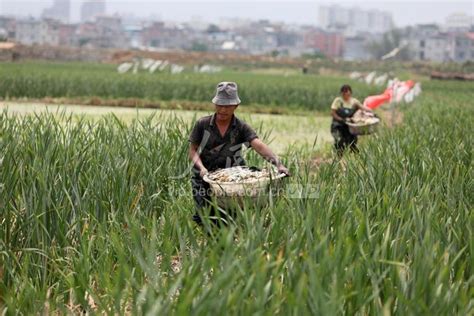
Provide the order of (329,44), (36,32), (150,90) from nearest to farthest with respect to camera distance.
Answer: (150,90) < (36,32) < (329,44)

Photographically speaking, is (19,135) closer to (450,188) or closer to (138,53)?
(450,188)

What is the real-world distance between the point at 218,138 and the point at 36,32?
132 m

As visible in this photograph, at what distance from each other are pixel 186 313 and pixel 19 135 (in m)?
3.28

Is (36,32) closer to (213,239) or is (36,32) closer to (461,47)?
(461,47)

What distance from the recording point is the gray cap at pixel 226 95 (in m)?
4.44

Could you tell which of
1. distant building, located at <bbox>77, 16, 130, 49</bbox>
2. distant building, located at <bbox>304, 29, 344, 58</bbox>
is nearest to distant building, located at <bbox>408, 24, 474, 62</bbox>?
distant building, located at <bbox>304, 29, 344, 58</bbox>

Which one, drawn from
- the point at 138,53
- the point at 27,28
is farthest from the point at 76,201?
the point at 27,28

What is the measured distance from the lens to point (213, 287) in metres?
2.44

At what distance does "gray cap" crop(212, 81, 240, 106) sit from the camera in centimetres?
444

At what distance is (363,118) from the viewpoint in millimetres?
9305

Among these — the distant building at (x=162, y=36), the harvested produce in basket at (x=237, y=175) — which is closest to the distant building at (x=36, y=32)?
the distant building at (x=162, y=36)

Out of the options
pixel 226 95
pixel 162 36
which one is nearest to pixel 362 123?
pixel 226 95

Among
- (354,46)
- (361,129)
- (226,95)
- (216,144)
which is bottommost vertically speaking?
(354,46)

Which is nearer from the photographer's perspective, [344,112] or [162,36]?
[344,112]
